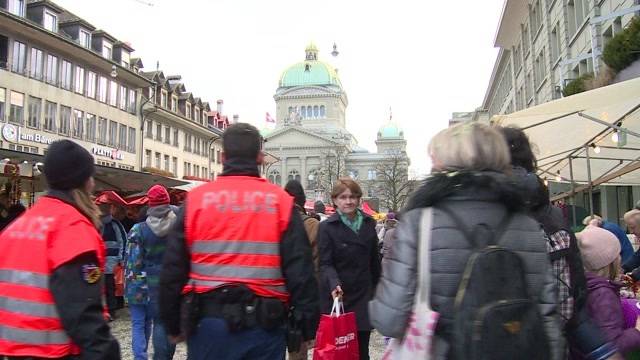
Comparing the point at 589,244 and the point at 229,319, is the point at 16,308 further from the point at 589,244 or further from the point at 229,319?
the point at 589,244

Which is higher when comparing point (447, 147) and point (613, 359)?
point (447, 147)

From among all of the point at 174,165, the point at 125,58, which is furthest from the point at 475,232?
the point at 174,165

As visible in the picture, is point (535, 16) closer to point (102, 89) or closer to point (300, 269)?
point (102, 89)

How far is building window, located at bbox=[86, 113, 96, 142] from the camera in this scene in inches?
1453

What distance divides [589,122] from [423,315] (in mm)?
10252

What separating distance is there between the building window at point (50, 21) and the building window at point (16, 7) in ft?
4.96

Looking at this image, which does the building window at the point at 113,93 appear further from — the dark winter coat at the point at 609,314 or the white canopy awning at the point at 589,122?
the dark winter coat at the point at 609,314

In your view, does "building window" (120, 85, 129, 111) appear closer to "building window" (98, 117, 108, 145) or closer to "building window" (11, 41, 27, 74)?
"building window" (98, 117, 108, 145)

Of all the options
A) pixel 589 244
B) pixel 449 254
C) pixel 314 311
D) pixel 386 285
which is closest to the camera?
pixel 449 254

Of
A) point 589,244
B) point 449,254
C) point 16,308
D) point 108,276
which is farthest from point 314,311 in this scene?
point 108,276

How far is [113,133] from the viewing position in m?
40.1

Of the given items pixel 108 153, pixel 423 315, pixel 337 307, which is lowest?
pixel 337 307

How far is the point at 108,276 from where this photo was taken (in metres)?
8.12

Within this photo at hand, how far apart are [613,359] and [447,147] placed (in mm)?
1350
